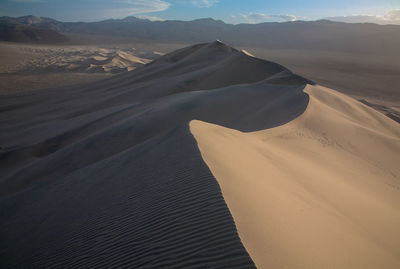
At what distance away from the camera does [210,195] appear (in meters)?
2.06

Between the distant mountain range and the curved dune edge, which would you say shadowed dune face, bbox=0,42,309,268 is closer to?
the curved dune edge

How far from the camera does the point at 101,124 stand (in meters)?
7.09

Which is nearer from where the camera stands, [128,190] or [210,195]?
[210,195]

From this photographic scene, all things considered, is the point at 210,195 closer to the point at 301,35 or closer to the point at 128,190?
the point at 128,190

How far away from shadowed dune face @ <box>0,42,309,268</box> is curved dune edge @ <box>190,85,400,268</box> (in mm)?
215

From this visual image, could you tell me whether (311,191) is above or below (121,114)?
above

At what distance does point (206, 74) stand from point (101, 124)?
6151 millimetres

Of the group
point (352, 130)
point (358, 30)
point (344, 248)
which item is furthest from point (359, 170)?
point (358, 30)

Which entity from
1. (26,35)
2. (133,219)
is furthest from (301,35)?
(133,219)

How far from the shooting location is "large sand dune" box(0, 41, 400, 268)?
69.7 inches

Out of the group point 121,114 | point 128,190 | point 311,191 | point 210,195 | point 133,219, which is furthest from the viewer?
point 121,114

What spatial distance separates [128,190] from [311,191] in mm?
2027

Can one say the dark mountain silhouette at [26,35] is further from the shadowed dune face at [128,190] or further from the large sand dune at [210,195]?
the large sand dune at [210,195]

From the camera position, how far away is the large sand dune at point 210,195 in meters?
1.77
